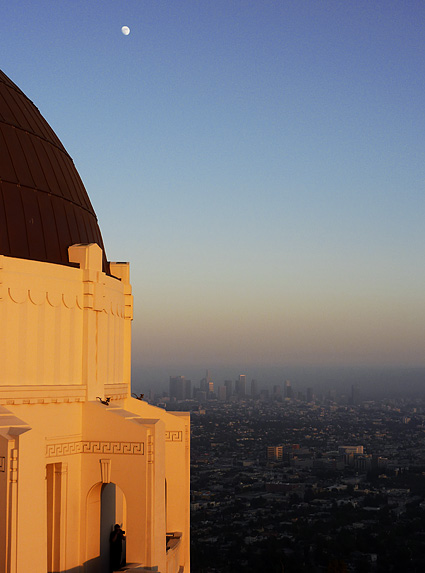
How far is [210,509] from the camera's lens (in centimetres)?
7569

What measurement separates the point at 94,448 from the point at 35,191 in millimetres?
4650

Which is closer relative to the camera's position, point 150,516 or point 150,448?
point 150,516

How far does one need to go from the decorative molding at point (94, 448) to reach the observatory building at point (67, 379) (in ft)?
0.06

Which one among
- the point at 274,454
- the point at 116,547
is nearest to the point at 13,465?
the point at 116,547

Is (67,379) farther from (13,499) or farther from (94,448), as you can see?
(13,499)

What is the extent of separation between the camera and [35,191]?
13164mm

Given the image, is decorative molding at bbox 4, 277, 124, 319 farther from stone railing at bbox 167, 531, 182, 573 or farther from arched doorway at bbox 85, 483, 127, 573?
stone railing at bbox 167, 531, 182, 573

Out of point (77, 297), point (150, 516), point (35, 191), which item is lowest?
point (150, 516)

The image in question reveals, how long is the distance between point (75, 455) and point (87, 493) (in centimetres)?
66

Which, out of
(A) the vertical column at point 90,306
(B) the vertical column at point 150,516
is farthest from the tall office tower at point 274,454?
(B) the vertical column at point 150,516

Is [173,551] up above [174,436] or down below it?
below

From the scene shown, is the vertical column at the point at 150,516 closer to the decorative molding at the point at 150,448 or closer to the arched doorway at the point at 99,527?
the decorative molding at the point at 150,448

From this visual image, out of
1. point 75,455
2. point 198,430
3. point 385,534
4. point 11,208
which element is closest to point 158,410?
point 75,455

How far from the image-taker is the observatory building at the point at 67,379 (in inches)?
463
